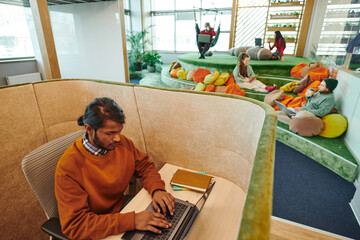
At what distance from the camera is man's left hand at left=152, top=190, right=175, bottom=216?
0.90 metres

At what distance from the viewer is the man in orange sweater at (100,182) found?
2.71 ft

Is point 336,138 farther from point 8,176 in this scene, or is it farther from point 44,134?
point 8,176

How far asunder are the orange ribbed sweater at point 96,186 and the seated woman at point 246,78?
343 cm

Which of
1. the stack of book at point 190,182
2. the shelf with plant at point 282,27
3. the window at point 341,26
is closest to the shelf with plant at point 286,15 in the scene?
the shelf with plant at point 282,27

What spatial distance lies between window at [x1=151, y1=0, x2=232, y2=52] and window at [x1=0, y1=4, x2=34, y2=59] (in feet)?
21.8

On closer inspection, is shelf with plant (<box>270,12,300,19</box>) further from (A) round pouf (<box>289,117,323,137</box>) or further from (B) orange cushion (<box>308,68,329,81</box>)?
(A) round pouf (<box>289,117,323,137</box>)

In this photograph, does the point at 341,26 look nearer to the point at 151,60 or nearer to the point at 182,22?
the point at 151,60

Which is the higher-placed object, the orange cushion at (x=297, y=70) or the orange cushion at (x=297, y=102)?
the orange cushion at (x=297, y=70)

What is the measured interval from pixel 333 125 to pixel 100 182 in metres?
2.93

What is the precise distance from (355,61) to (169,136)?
311 cm

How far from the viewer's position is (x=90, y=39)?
2686 mm

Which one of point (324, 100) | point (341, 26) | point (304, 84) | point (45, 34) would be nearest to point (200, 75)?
point (304, 84)

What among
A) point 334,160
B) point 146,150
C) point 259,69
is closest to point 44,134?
point 146,150

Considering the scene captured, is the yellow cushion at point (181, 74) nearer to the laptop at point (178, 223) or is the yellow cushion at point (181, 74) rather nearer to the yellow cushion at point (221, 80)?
the yellow cushion at point (221, 80)
